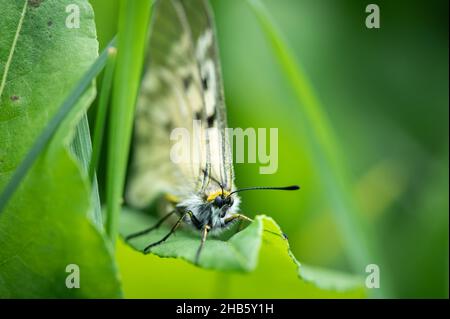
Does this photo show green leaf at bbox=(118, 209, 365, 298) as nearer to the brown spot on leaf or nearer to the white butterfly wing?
the white butterfly wing

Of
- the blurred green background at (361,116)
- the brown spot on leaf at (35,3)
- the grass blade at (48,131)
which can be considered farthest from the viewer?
the blurred green background at (361,116)

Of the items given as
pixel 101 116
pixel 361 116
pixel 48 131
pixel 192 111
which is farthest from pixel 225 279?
pixel 361 116

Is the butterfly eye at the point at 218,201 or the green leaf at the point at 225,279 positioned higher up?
the butterfly eye at the point at 218,201

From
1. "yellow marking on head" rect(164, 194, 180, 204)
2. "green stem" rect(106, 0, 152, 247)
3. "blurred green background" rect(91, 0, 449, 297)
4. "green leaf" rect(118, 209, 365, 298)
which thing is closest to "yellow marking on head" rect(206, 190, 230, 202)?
"green leaf" rect(118, 209, 365, 298)

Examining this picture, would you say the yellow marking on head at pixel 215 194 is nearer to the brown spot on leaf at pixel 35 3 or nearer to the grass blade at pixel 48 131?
the grass blade at pixel 48 131

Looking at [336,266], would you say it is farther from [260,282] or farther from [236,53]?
[236,53]

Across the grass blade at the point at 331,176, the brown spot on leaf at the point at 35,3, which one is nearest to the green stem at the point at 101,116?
the brown spot on leaf at the point at 35,3

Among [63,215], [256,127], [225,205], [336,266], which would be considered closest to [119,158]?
[63,215]
